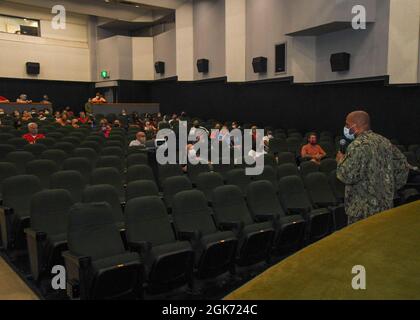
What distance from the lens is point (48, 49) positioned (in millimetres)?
20297

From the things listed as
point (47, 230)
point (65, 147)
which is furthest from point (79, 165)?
point (47, 230)

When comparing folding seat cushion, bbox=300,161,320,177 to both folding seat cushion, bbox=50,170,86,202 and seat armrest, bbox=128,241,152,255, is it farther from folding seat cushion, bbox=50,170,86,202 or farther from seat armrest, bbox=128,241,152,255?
seat armrest, bbox=128,241,152,255

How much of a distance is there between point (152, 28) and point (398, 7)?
1456 cm

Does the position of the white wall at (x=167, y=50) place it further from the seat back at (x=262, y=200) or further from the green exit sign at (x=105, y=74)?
the seat back at (x=262, y=200)

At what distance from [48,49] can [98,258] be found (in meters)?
19.0

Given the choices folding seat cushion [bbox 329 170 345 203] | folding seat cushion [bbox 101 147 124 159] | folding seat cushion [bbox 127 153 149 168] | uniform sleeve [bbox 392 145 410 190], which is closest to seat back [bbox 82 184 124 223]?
folding seat cushion [bbox 127 153 149 168]

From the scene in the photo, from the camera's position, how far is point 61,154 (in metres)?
7.41

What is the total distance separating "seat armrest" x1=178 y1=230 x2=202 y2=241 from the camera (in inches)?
166

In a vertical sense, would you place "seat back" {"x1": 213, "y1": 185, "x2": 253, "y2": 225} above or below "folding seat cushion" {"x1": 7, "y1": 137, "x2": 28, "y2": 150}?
below

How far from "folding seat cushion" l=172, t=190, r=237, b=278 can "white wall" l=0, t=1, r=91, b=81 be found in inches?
695

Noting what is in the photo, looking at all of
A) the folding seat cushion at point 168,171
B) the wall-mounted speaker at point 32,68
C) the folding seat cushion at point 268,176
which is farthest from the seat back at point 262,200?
the wall-mounted speaker at point 32,68

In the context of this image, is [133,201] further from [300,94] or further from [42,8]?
[42,8]

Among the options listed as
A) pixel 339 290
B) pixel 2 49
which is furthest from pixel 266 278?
pixel 2 49

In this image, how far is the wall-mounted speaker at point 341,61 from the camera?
1139cm
